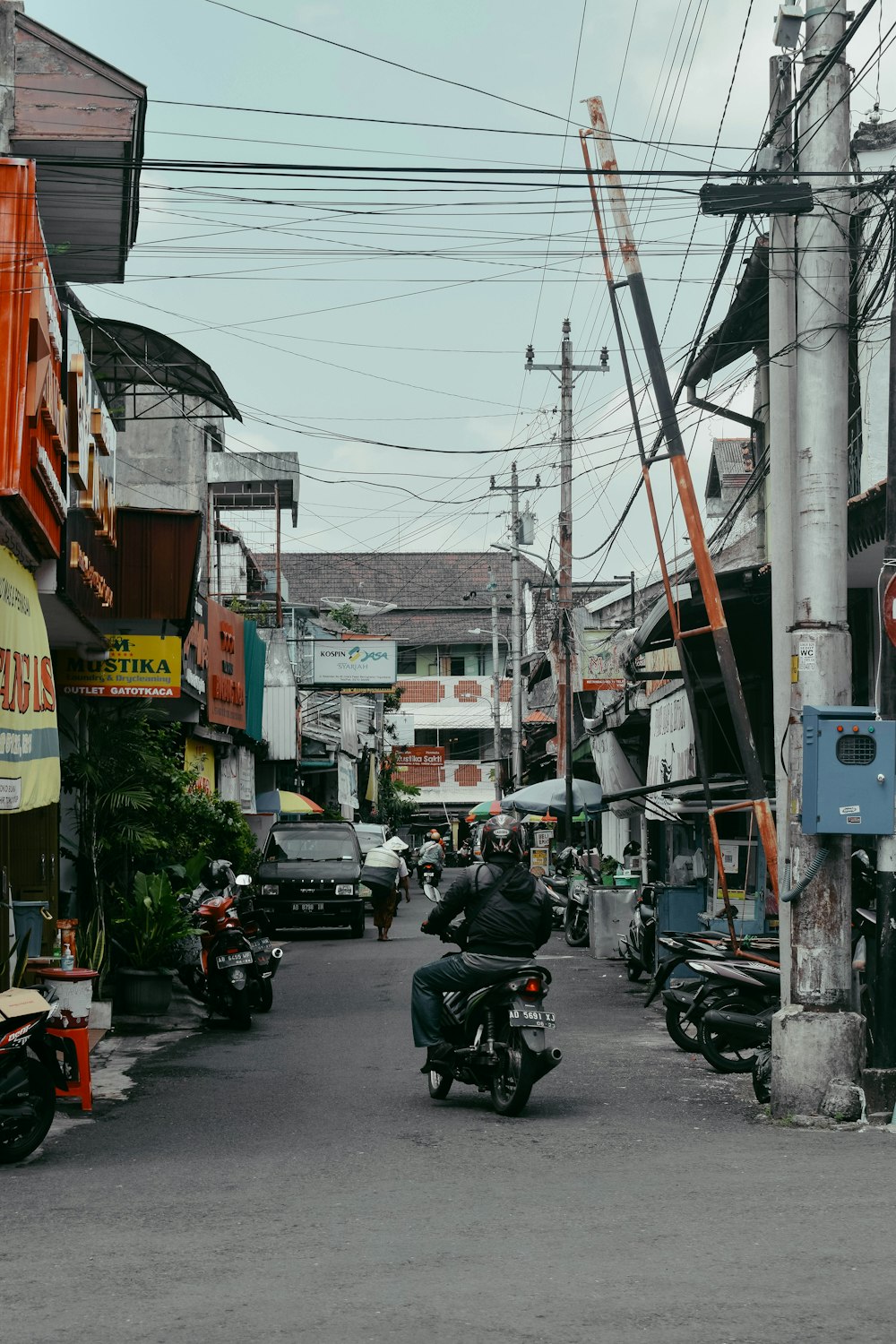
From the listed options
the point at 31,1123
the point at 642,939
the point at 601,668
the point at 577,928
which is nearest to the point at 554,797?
the point at 601,668

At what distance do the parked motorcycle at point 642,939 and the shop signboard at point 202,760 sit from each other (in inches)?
345

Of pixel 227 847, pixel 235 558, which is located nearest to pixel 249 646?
pixel 235 558

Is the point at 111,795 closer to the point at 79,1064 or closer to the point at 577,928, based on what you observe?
the point at 79,1064

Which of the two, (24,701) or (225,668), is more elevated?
(225,668)

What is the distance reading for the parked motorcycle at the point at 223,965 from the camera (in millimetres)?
14164

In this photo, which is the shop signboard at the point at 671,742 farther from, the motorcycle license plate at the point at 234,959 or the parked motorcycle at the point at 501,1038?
the parked motorcycle at the point at 501,1038

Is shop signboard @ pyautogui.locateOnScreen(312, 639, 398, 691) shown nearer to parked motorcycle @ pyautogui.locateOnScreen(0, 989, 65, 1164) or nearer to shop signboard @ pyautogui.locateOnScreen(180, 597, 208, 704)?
shop signboard @ pyautogui.locateOnScreen(180, 597, 208, 704)

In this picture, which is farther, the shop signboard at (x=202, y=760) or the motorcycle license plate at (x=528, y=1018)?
the shop signboard at (x=202, y=760)

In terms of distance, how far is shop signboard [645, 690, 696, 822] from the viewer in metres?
23.4

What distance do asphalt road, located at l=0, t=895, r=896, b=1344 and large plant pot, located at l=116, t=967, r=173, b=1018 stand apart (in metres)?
3.00

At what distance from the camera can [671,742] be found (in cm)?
2542

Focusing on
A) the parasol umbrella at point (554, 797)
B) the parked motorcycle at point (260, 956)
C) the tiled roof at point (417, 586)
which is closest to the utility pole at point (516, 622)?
the parasol umbrella at point (554, 797)

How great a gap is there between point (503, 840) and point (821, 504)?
9.69ft

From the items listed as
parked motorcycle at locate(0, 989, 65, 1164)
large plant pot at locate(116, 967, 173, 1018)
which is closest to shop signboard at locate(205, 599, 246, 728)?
large plant pot at locate(116, 967, 173, 1018)
